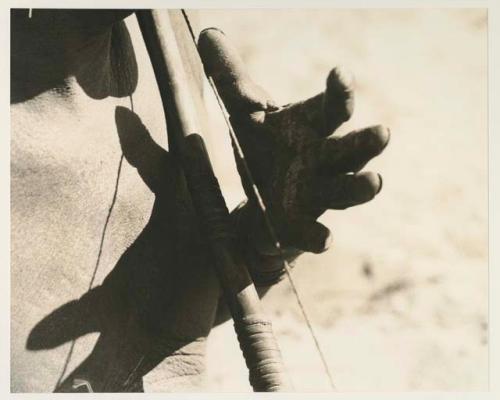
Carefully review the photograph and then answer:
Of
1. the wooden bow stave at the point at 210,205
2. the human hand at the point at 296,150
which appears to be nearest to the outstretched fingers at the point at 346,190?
the human hand at the point at 296,150

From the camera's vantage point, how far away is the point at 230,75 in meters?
1.12

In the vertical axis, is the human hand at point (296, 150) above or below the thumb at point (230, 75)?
below

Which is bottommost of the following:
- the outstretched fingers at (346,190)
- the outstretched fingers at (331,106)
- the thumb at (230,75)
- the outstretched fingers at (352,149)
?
the outstretched fingers at (346,190)

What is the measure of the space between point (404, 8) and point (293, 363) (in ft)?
2.20

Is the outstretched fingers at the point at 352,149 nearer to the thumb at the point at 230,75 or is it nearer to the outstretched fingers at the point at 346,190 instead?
the outstretched fingers at the point at 346,190

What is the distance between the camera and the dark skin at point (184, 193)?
95 cm

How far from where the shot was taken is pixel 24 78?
1051 millimetres

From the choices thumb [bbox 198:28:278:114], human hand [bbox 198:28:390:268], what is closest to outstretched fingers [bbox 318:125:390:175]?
human hand [bbox 198:28:390:268]

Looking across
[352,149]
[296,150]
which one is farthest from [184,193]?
[352,149]

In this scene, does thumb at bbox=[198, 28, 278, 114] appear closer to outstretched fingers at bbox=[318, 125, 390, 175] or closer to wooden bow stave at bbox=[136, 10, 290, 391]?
wooden bow stave at bbox=[136, 10, 290, 391]

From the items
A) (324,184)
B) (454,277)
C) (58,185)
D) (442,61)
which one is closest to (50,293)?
(58,185)

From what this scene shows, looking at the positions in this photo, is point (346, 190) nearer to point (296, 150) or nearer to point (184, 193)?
point (296, 150)

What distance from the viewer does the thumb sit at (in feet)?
3.59

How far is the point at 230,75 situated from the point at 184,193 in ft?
0.69
